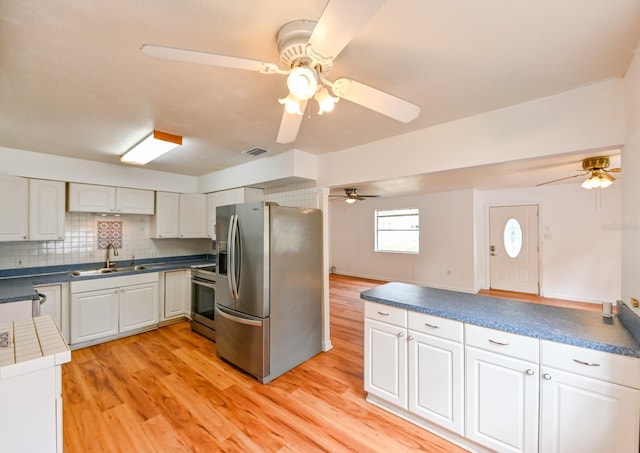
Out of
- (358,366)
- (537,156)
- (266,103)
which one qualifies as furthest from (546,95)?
(358,366)

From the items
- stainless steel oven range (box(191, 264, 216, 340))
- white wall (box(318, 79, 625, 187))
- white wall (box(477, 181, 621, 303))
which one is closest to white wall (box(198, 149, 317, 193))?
white wall (box(318, 79, 625, 187))

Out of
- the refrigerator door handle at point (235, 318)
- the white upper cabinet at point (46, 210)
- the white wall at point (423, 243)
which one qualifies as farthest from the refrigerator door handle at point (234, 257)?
the white wall at point (423, 243)

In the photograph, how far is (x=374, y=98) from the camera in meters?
1.25

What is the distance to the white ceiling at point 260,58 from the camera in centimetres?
111

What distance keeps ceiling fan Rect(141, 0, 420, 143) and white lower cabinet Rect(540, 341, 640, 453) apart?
154cm

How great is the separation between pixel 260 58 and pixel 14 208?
135 inches

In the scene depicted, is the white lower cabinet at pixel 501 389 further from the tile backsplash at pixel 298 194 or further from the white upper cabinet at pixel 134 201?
the white upper cabinet at pixel 134 201

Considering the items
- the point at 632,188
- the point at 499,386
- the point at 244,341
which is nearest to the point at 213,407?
the point at 244,341

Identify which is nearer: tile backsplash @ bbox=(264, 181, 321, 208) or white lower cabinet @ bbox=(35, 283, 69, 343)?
white lower cabinet @ bbox=(35, 283, 69, 343)

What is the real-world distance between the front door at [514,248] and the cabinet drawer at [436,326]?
16.1 ft

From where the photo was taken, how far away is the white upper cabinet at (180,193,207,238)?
14.0 feet

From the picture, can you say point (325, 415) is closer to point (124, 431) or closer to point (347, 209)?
point (124, 431)

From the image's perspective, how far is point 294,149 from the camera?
9.79ft

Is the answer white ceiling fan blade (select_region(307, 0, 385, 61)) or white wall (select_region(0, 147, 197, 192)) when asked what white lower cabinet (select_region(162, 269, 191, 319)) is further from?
white ceiling fan blade (select_region(307, 0, 385, 61))
